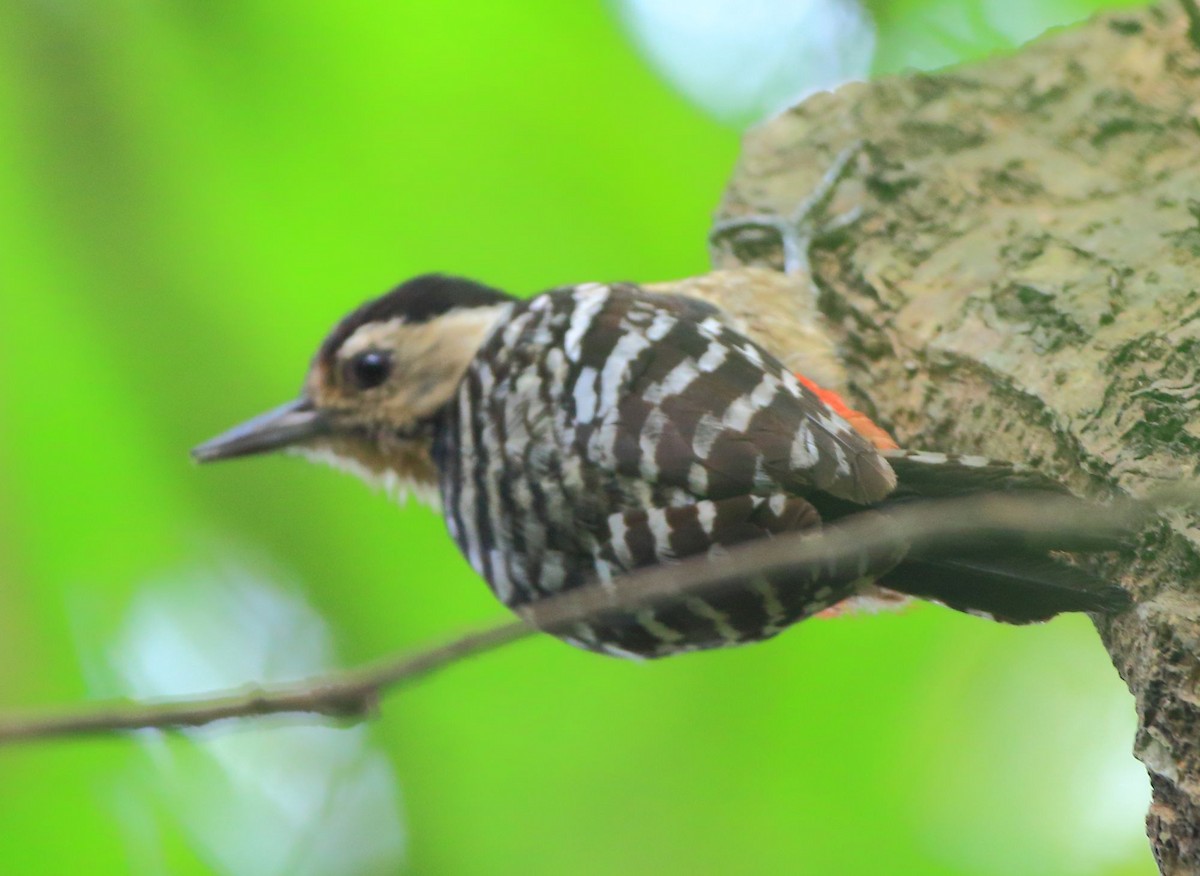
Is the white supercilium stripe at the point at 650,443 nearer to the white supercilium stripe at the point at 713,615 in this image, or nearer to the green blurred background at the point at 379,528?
the white supercilium stripe at the point at 713,615

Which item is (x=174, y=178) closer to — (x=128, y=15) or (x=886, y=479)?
(x=128, y=15)

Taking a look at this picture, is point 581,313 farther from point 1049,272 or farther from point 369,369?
point 1049,272

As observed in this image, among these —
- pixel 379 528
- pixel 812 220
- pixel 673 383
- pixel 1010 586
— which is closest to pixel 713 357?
pixel 673 383

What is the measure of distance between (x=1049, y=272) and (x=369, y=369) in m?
1.31

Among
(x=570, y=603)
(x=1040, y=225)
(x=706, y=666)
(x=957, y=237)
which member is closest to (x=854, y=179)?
(x=957, y=237)

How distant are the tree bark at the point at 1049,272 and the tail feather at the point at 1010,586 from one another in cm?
6

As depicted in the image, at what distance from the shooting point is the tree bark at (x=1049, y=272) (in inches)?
56.8

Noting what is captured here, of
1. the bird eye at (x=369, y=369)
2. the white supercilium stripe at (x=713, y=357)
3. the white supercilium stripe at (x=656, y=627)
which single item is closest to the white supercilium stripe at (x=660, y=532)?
the white supercilium stripe at (x=656, y=627)

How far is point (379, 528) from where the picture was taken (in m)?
3.32

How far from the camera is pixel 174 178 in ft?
9.63

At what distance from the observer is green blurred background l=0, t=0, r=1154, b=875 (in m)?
2.67

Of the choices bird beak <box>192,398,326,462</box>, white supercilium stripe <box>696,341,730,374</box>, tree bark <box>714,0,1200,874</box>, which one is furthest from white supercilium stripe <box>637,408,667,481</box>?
bird beak <box>192,398,326,462</box>

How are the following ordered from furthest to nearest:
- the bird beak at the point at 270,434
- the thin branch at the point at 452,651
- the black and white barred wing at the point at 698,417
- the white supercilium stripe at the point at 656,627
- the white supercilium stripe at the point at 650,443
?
the bird beak at the point at 270,434 → the white supercilium stripe at the point at 656,627 → the white supercilium stripe at the point at 650,443 → the black and white barred wing at the point at 698,417 → the thin branch at the point at 452,651

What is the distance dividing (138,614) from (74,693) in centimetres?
36
